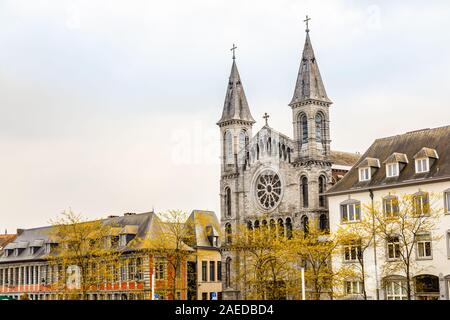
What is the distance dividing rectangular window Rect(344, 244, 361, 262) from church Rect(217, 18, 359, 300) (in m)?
8.89

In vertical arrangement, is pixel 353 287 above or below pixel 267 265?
below

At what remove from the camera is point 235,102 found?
8512 cm

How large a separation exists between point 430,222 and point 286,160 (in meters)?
21.6

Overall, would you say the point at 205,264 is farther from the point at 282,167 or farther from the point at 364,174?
the point at 364,174

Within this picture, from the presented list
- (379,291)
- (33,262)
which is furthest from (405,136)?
(33,262)

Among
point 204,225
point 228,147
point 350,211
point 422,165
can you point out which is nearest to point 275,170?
Answer: point 228,147

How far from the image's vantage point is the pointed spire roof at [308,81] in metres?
75.2

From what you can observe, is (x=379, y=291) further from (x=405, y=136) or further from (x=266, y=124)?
(x=266, y=124)

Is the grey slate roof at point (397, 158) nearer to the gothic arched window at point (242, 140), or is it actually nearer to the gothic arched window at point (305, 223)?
the gothic arched window at point (305, 223)

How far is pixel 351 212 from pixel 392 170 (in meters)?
5.43

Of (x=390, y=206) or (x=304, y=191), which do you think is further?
(x=304, y=191)

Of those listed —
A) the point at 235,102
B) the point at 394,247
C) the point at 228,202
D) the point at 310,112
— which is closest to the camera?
the point at 394,247

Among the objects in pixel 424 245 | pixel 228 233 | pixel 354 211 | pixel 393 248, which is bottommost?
pixel 393 248
